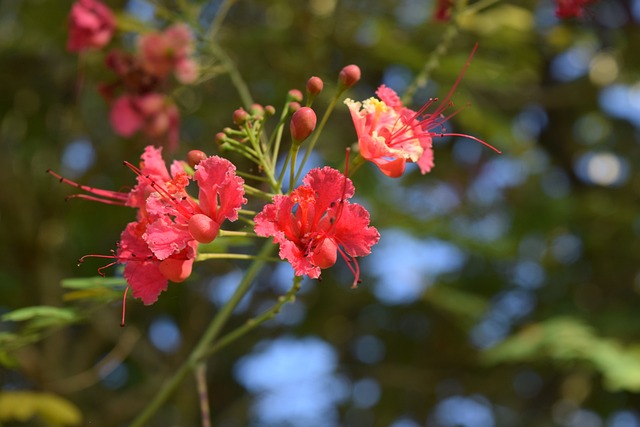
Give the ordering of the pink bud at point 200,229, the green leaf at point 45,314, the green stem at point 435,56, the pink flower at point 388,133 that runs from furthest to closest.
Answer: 1. the green stem at point 435,56
2. the green leaf at point 45,314
3. the pink flower at point 388,133
4. the pink bud at point 200,229

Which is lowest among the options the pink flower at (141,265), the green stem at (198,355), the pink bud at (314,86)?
the green stem at (198,355)

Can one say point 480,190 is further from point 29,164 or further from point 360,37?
point 29,164

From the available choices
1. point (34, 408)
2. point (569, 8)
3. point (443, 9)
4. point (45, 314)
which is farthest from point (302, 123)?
point (34, 408)

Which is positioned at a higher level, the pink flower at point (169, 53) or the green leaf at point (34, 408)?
the pink flower at point (169, 53)

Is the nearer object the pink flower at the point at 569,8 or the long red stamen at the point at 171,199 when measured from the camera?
the long red stamen at the point at 171,199

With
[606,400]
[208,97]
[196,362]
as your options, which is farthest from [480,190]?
[196,362]

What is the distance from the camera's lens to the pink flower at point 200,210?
1269mm

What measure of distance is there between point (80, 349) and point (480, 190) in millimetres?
2853

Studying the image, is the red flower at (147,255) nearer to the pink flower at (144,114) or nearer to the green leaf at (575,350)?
the pink flower at (144,114)

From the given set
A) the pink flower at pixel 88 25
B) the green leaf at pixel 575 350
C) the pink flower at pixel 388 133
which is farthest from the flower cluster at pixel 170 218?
the green leaf at pixel 575 350

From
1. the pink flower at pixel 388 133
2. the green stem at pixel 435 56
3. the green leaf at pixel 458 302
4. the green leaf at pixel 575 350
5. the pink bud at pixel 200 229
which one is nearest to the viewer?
the pink bud at pixel 200 229

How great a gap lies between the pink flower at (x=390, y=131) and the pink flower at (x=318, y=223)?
5.7 inches

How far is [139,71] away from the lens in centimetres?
256

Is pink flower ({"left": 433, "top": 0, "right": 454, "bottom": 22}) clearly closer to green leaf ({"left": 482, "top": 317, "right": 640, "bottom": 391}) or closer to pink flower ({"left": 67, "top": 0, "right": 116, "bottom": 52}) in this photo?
pink flower ({"left": 67, "top": 0, "right": 116, "bottom": 52})
